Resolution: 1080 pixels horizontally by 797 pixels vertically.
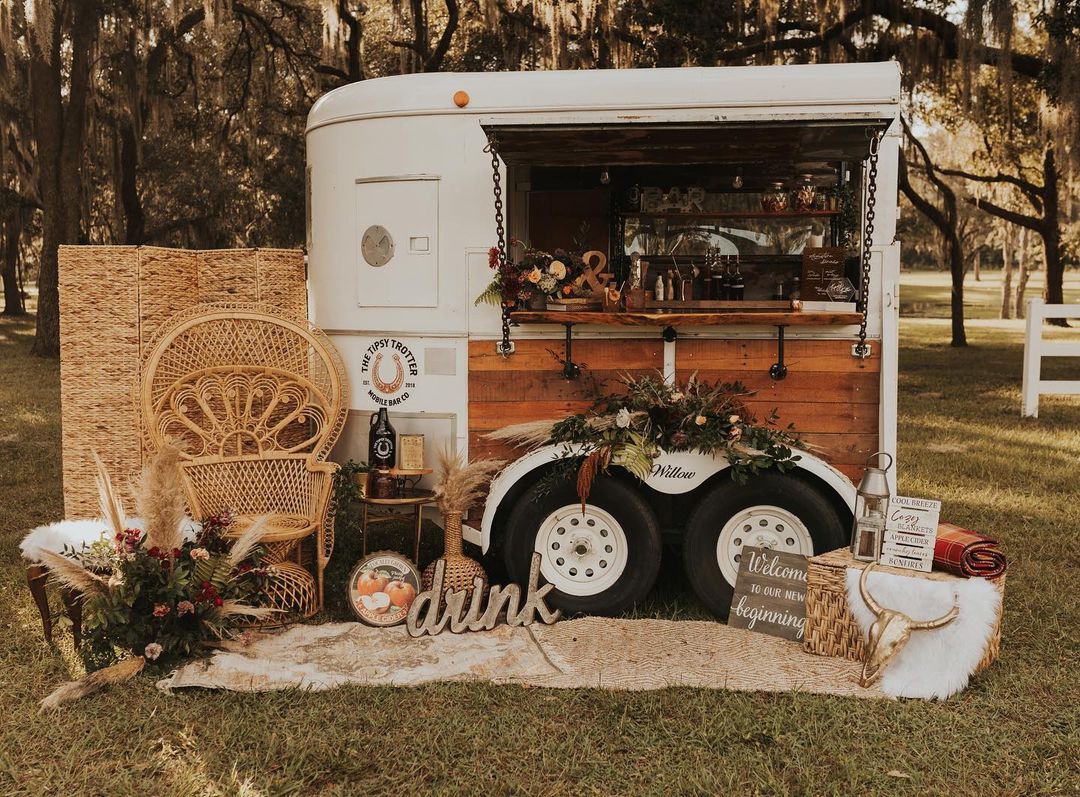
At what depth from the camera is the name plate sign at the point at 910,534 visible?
13.7 feet

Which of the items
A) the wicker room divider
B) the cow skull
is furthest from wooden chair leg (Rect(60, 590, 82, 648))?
the cow skull

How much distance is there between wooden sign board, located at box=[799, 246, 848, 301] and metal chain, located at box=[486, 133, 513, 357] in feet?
4.89

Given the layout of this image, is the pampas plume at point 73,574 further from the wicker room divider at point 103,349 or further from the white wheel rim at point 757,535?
the white wheel rim at point 757,535

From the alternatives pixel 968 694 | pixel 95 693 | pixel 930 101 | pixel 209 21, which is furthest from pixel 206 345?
pixel 930 101

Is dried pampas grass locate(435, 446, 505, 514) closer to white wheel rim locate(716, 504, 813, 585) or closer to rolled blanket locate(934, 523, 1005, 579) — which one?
white wheel rim locate(716, 504, 813, 585)

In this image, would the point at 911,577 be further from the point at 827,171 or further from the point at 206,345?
the point at 206,345

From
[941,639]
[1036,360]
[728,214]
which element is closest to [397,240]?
[728,214]

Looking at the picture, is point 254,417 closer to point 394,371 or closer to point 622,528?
point 394,371

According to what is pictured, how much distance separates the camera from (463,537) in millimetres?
4996

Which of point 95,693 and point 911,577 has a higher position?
point 911,577

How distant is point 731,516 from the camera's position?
15.4 ft

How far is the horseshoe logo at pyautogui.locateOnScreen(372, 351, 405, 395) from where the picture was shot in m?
5.09

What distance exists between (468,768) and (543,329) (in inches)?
88.3

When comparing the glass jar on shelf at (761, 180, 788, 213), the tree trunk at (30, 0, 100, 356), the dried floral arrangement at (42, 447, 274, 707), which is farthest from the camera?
the tree trunk at (30, 0, 100, 356)
